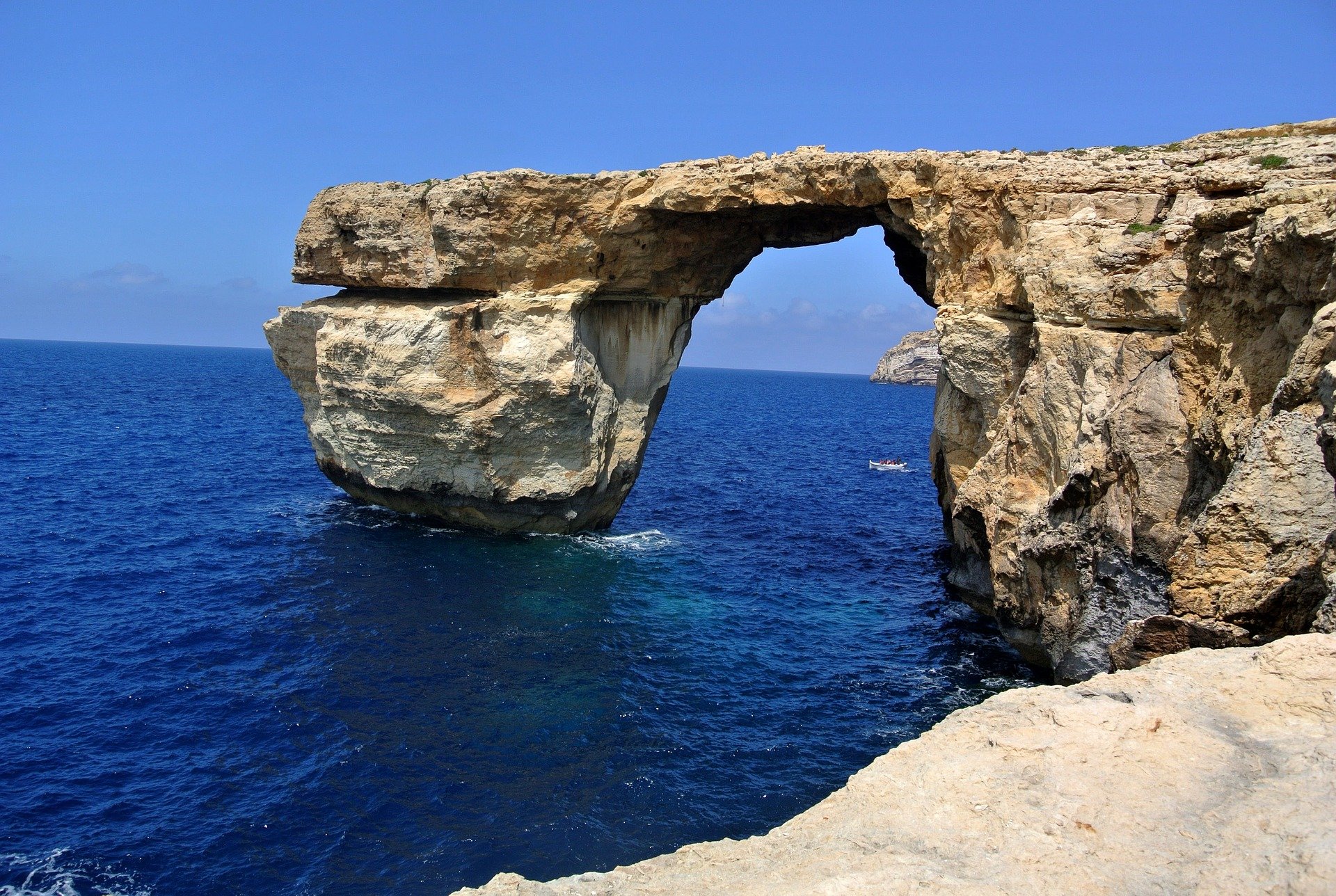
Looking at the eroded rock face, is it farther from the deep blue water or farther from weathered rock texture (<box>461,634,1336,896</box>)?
weathered rock texture (<box>461,634,1336,896</box>)

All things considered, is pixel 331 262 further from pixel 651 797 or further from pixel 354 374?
pixel 651 797

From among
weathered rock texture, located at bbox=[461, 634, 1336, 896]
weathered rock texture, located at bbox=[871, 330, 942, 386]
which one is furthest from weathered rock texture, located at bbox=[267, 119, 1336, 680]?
weathered rock texture, located at bbox=[871, 330, 942, 386]

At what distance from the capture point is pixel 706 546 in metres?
33.4

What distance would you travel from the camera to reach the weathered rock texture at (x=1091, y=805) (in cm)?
647

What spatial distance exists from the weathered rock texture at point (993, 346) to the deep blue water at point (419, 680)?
328 cm

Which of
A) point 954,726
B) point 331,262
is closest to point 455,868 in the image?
point 954,726

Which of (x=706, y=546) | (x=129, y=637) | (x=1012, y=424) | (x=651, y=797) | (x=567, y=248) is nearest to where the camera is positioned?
(x=651, y=797)

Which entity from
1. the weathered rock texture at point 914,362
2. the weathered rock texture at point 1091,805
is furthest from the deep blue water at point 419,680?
the weathered rock texture at point 914,362

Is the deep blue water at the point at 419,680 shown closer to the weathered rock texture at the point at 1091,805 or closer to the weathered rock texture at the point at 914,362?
the weathered rock texture at the point at 1091,805

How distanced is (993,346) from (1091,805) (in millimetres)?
16272

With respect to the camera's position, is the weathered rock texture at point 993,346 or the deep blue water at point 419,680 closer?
the weathered rock texture at point 993,346

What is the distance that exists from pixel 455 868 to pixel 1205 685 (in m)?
11.3

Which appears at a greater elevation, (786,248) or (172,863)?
(786,248)

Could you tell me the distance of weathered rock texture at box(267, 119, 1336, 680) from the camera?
43.0 feet
